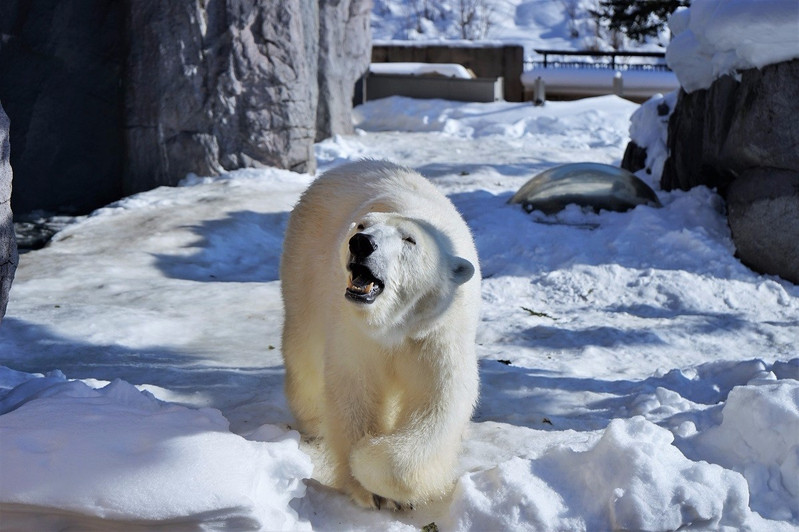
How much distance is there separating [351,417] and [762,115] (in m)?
5.53

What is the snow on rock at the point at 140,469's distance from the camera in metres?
2.73

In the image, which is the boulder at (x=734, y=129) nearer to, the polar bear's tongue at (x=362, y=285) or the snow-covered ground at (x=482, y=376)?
Result: the snow-covered ground at (x=482, y=376)

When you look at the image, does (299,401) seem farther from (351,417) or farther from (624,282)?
(624,282)

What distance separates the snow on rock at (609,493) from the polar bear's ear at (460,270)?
69cm

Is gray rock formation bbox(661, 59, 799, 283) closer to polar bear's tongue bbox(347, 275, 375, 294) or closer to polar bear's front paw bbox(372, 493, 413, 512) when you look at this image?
polar bear's front paw bbox(372, 493, 413, 512)

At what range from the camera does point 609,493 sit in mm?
3078

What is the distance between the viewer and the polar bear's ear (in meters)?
3.14

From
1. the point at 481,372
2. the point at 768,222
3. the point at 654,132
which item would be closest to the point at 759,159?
the point at 768,222

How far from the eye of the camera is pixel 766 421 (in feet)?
11.2

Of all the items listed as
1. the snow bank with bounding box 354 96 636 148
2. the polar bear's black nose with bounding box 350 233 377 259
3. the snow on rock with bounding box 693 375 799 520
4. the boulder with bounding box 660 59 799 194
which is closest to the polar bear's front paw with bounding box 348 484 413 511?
the polar bear's black nose with bounding box 350 233 377 259

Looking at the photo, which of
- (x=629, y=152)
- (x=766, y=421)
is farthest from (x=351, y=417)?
(x=629, y=152)

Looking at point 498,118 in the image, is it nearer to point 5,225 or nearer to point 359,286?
point 5,225

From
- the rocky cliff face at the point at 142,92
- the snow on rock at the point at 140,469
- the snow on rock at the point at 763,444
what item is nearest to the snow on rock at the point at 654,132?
the rocky cliff face at the point at 142,92

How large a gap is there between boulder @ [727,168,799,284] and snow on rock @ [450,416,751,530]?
4583 millimetres
